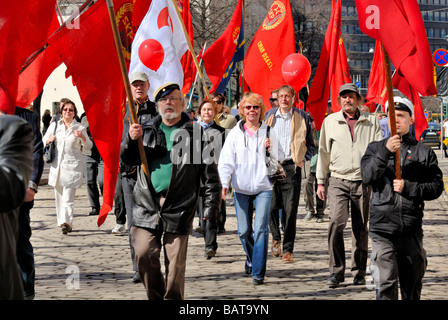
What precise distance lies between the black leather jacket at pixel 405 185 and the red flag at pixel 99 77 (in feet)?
7.02

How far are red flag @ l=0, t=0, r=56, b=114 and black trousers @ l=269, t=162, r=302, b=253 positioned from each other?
4065mm

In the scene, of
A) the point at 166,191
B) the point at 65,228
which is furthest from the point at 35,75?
the point at 65,228

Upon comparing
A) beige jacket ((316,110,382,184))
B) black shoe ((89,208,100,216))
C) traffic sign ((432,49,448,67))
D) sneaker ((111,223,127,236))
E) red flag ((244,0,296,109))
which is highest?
traffic sign ((432,49,448,67))

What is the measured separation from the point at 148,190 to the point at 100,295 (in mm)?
1725

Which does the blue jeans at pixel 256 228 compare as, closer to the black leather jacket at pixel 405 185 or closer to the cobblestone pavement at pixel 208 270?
the cobblestone pavement at pixel 208 270

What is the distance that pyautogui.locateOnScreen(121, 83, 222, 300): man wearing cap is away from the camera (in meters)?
A: 5.90

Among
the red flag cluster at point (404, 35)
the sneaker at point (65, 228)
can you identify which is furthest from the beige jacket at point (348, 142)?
the sneaker at point (65, 228)

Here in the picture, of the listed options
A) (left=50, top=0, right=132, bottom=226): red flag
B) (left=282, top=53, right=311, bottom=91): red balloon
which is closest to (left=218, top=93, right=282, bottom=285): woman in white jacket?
(left=50, top=0, right=132, bottom=226): red flag

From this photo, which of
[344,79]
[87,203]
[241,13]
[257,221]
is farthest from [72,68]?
[87,203]

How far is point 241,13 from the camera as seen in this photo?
14.2 metres

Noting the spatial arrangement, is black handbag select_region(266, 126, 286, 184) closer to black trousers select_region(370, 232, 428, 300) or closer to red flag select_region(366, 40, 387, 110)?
black trousers select_region(370, 232, 428, 300)

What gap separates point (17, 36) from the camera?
6.16 m
